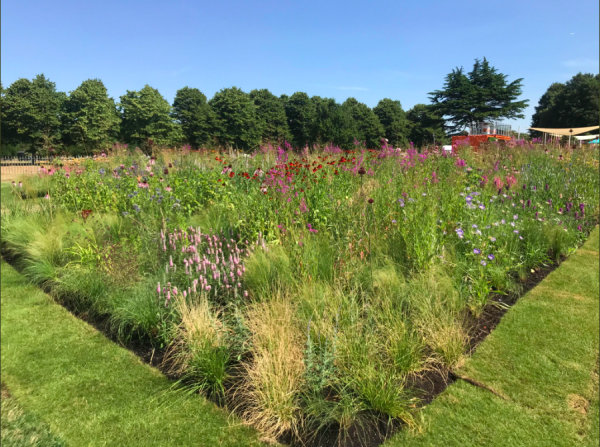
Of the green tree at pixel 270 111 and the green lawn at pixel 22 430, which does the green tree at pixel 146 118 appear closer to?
the green tree at pixel 270 111

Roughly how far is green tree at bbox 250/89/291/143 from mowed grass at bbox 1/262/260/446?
4612 cm

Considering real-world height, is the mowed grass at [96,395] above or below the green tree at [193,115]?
below

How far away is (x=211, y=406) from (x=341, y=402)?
82 centimetres

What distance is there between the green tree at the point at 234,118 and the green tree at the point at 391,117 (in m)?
21.6

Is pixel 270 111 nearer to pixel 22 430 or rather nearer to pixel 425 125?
pixel 425 125

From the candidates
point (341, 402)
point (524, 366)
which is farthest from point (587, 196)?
point (341, 402)

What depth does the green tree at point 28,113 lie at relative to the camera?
3666 centimetres

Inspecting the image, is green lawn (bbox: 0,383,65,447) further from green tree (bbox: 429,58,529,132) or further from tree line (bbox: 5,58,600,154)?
green tree (bbox: 429,58,529,132)

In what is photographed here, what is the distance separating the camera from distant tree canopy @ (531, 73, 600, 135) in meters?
43.1

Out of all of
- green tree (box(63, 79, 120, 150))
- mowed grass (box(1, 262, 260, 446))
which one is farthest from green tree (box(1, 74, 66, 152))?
mowed grass (box(1, 262, 260, 446))

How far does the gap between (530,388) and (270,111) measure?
166 ft

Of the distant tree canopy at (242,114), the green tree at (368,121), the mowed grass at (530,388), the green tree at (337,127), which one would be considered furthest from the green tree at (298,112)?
the mowed grass at (530,388)

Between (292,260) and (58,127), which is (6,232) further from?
(58,127)

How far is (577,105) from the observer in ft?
149
